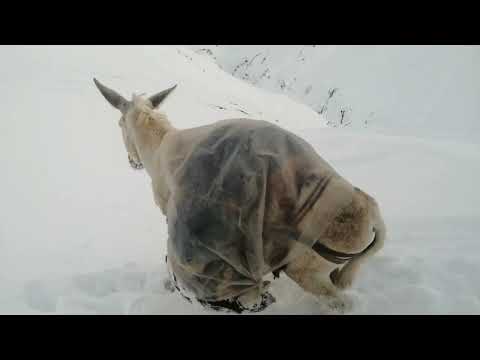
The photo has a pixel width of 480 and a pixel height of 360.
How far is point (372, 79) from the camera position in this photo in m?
18.4

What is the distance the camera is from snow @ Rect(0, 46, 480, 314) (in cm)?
260

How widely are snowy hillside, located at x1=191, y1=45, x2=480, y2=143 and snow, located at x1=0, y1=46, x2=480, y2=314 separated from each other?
9.86 metres

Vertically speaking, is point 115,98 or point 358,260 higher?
point 115,98

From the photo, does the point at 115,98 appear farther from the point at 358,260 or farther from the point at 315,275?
the point at 358,260

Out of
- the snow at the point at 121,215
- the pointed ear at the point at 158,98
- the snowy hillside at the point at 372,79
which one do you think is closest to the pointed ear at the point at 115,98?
the pointed ear at the point at 158,98

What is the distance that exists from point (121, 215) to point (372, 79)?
1683 centimetres

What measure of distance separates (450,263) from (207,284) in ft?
5.35

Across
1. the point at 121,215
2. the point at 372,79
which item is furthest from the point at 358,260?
the point at 372,79

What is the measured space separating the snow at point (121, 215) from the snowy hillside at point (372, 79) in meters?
9.86

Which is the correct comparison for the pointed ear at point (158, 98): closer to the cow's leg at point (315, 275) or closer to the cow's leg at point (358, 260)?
the cow's leg at point (315, 275)

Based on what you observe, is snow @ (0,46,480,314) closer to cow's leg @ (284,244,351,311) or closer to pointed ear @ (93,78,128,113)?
cow's leg @ (284,244,351,311)

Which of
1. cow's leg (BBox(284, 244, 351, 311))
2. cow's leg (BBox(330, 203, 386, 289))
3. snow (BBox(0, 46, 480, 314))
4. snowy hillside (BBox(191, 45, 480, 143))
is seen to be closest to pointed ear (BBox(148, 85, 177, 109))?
snow (BBox(0, 46, 480, 314))

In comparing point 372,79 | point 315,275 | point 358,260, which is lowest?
point 372,79

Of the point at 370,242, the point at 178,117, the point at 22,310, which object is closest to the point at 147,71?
the point at 178,117
